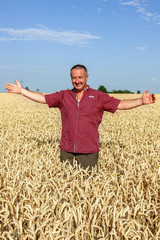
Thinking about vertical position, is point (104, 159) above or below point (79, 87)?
below

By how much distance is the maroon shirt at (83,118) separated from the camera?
426 centimetres

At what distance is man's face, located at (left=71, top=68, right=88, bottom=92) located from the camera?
4062 mm

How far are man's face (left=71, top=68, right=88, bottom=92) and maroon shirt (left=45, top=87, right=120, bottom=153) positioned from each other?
152mm

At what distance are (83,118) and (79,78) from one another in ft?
1.82

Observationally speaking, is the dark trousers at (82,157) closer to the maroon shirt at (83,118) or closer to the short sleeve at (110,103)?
the maroon shirt at (83,118)

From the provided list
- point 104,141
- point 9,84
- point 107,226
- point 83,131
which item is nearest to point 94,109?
point 83,131

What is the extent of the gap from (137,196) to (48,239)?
1252mm

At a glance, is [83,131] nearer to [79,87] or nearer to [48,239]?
[79,87]

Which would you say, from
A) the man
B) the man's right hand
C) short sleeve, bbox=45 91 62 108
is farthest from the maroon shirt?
the man's right hand

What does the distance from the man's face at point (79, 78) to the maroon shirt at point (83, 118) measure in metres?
0.15

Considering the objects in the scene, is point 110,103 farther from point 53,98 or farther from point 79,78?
point 53,98

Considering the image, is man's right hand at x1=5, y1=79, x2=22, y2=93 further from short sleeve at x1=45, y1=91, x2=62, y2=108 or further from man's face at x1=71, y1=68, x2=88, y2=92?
man's face at x1=71, y1=68, x2=88, y2=92

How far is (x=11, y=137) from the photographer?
798cm

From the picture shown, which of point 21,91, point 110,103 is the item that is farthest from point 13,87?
point 110,103
